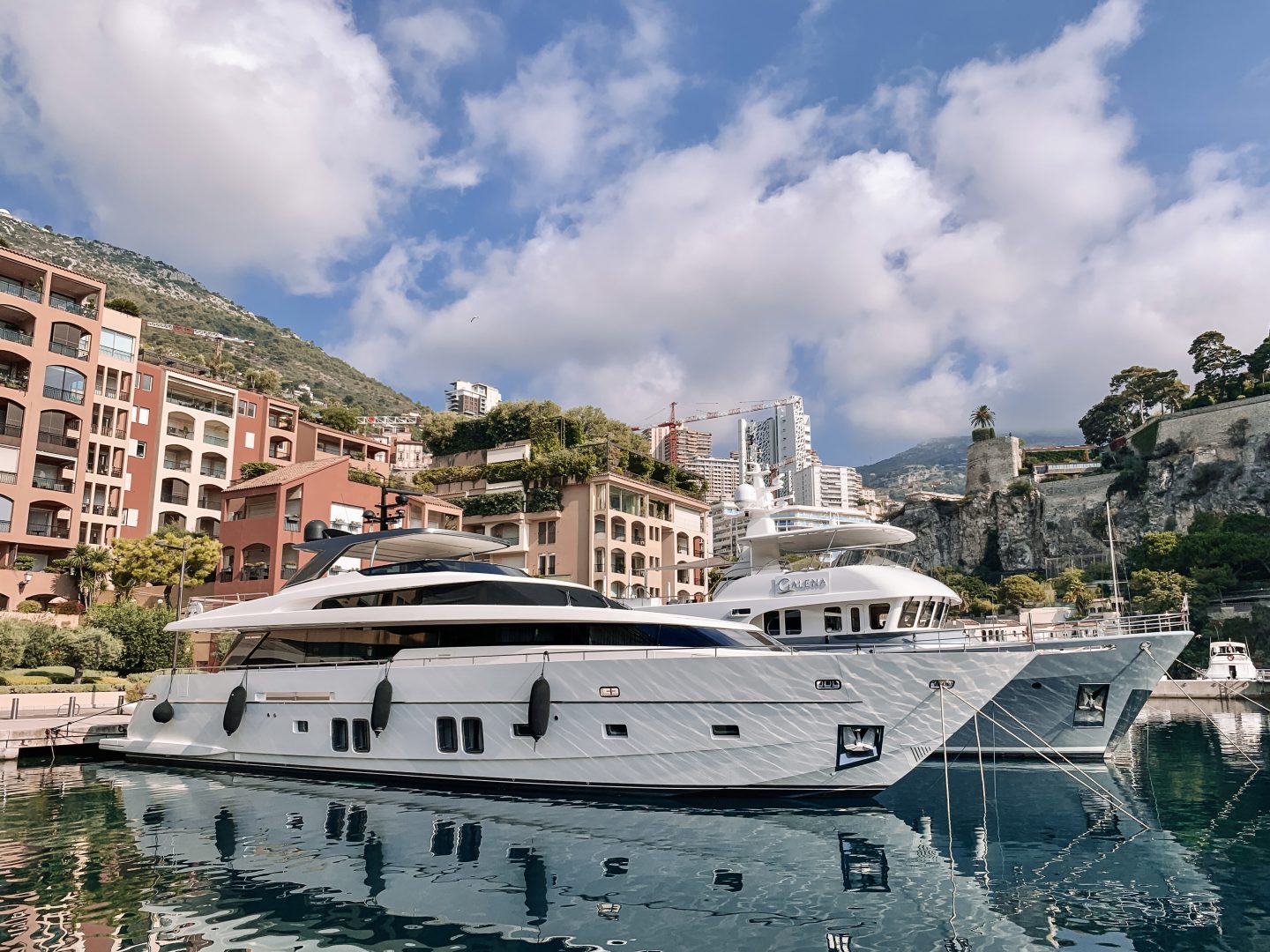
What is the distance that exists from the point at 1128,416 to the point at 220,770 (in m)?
103

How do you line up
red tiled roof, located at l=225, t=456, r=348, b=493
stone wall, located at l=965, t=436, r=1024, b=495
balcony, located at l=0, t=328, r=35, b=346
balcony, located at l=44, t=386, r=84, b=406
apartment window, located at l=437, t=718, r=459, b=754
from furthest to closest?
1. stone wall, located at l=965, t=436, r=1024, b=495
2. balcony, located at l=44, t=386, r=84, b=406
3. balcony, located at l=0, t=328, r=35, b=346
4. red tiled roof, located at l=225, t=456, r=348, b=493
5. apartment window, located at l=437, t=718, r=459, b=754

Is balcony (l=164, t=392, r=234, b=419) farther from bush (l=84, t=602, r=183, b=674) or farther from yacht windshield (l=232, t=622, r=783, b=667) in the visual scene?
yacht windshield (l=232, t=622, r=783, b=667)

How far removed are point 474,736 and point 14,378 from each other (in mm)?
33140

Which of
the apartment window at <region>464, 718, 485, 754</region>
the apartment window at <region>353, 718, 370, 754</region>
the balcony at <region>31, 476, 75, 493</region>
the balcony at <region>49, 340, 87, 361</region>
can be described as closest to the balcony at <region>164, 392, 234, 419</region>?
the balcony at <region>49, 340, 87, 361</region>

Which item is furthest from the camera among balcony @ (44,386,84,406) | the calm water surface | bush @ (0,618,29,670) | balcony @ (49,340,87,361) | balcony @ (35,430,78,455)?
balcony @ (49,340,87,361)

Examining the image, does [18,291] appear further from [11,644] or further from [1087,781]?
[1087,781]

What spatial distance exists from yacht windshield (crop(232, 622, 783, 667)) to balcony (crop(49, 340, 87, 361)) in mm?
27147

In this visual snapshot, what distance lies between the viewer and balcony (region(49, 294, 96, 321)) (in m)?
36.9

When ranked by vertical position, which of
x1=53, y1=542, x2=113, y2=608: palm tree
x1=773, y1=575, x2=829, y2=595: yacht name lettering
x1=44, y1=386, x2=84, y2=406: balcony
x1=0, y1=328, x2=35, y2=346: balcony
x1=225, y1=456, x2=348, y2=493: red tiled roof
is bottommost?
x1=773, y1=575, x2=829, y2=595: yacht name lettering

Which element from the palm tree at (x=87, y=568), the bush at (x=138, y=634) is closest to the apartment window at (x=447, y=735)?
the bush at (x=138, y=634)

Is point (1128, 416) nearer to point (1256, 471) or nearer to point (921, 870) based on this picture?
point (1256, 471)

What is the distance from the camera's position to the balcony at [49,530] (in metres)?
34.5

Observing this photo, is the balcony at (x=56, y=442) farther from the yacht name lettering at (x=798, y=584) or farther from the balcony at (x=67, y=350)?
the yacht name lettering at (x=798, y=584)

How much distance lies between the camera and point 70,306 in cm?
3750
